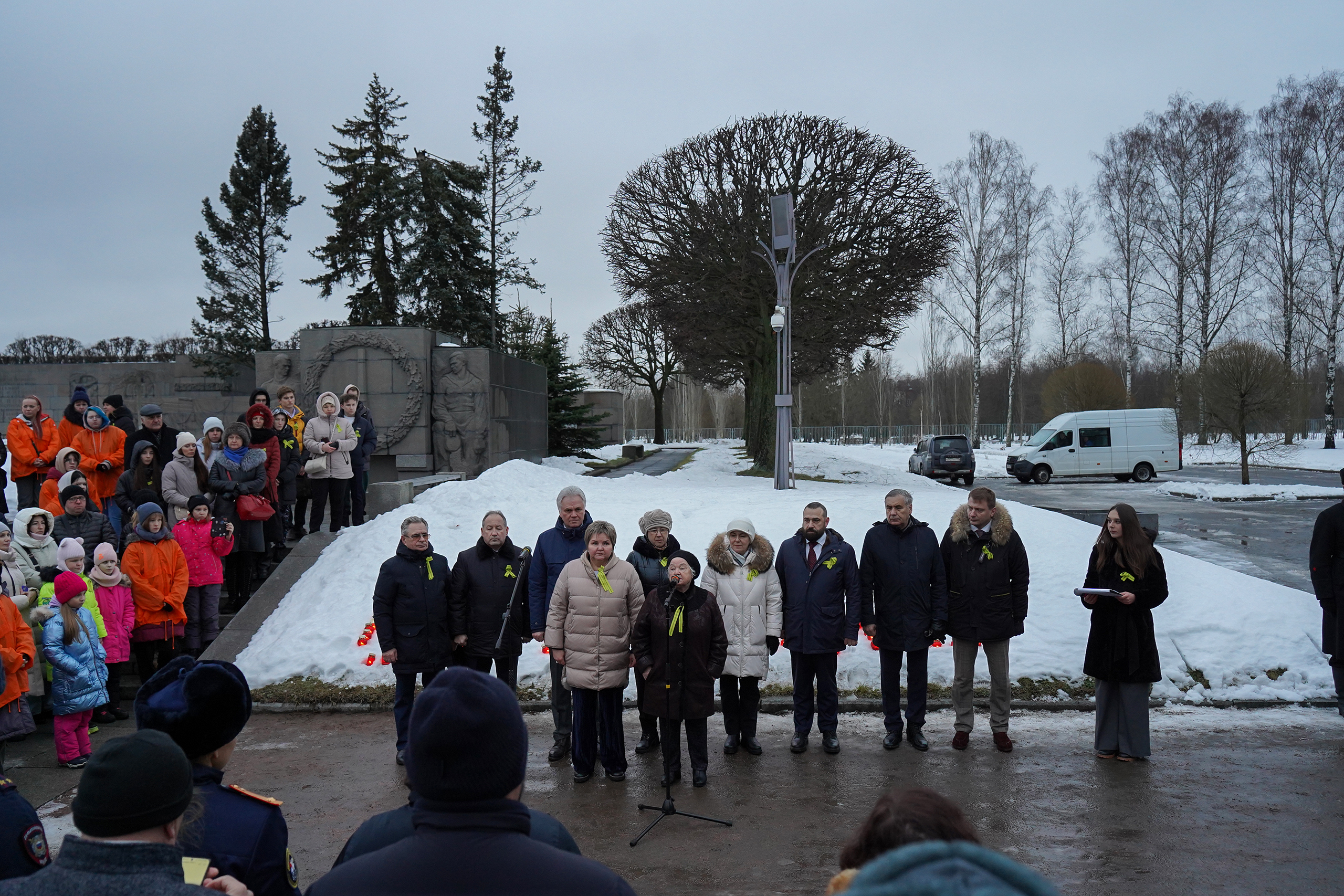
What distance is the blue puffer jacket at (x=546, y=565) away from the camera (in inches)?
269

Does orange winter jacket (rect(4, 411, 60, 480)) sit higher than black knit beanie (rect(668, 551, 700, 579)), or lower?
higher

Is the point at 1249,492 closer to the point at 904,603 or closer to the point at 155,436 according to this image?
the point at 904,603

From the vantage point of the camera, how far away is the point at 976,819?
5.25m

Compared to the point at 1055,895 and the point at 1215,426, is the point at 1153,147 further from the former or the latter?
the point at 1055,895

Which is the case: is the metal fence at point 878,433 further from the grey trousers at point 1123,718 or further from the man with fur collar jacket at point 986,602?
the grey trousers at point 1123,718

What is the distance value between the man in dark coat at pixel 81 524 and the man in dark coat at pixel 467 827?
744 centimetres

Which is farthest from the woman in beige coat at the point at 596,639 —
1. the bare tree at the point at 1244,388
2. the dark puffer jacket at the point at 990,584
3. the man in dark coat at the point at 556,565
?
the bare tree at the point at 1244,388

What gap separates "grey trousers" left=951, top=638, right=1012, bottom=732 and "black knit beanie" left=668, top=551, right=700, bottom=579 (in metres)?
2.07

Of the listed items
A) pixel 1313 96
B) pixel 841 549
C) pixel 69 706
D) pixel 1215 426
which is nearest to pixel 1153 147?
pixel 1313 96

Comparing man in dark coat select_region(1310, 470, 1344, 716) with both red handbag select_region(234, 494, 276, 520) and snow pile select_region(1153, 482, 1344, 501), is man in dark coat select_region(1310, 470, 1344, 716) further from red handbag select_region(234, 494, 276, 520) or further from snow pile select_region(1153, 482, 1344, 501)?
snow pile select_region(1153, 482, 1344, 501)

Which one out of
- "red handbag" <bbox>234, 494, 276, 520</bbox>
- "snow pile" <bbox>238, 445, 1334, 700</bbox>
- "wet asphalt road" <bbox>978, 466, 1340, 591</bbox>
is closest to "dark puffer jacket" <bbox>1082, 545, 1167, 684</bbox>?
"snow pile" <bbox>238, 445, 1334, 700</bbox>

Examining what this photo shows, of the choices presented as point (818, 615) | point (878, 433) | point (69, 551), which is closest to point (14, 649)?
point (69, 551)

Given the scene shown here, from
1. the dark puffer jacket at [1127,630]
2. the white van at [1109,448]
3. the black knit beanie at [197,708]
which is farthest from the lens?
the white van at [1109,448]

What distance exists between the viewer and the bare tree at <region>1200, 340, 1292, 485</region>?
86.9ft
